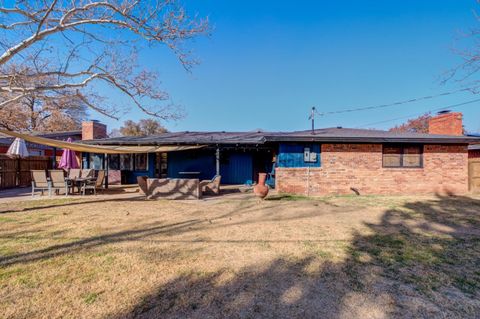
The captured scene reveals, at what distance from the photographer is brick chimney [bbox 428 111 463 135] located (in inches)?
523

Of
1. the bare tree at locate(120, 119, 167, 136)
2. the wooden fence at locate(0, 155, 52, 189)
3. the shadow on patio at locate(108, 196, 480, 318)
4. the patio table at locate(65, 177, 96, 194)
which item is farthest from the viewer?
the bare tree at locate(120, 119, 167, 136)

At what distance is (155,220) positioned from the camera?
612 cm

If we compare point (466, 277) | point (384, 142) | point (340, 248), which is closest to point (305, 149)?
point (384, 142)

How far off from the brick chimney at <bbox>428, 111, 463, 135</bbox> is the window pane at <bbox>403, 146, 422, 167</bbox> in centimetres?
446

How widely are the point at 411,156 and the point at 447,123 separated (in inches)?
197

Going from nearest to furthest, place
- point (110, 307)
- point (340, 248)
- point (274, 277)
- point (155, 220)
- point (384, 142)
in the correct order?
point (110, 307) < point (274, 277) < point (340, 248) < point (155, 220) < point (384, 142)

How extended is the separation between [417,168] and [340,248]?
9.11 meters

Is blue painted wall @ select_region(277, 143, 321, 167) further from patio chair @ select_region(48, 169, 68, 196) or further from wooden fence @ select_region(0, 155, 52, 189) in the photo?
wooden fence @ select_region(0, 155, 52, 189)

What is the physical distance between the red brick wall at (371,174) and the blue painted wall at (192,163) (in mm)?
5476

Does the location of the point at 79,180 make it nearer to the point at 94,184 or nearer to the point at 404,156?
the point at 94,184

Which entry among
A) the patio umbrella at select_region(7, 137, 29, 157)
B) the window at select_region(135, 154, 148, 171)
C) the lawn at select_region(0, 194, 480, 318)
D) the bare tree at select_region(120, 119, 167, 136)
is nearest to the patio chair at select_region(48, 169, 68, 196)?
the patio umbrella at select_region(7, 137, 29, 157)

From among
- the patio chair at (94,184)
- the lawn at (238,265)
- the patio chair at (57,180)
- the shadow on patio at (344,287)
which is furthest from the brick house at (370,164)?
the patio chair at (57,180)

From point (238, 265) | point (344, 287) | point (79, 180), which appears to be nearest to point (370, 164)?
point (344, 287)

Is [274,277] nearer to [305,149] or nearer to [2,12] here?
[305,149]
